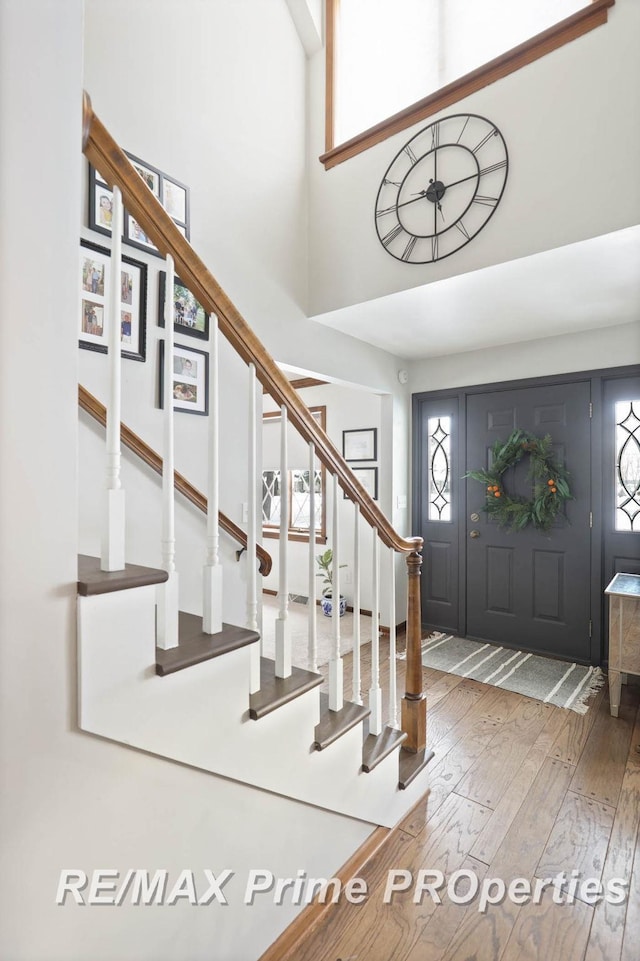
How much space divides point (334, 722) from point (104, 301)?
1902 mm

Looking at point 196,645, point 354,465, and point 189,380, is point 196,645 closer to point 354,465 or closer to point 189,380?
point 189,380

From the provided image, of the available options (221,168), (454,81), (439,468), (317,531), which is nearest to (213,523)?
(221,168)

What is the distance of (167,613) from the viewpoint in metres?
1.03

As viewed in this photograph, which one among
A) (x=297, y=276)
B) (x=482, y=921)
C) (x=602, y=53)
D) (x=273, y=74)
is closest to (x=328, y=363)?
(x=297, y=276)

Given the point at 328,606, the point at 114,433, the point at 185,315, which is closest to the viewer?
the point at 114,433

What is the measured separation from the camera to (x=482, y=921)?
4.90 feet

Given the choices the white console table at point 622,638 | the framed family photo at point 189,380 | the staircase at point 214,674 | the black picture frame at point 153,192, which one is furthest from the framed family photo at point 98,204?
the white console table at point 622,638

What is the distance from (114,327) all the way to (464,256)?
7.20 ft

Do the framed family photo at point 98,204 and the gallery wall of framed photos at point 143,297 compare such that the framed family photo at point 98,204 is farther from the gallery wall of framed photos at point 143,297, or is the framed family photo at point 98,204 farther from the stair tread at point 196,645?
the stair tread at point 196,645

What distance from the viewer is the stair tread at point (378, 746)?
5.53ft

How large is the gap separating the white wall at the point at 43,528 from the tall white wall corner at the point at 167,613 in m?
0.21

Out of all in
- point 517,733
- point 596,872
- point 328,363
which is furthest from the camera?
point 328,363

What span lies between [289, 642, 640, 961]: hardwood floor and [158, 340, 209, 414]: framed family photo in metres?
2.06

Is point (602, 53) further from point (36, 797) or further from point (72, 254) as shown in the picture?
point (36, 797)
